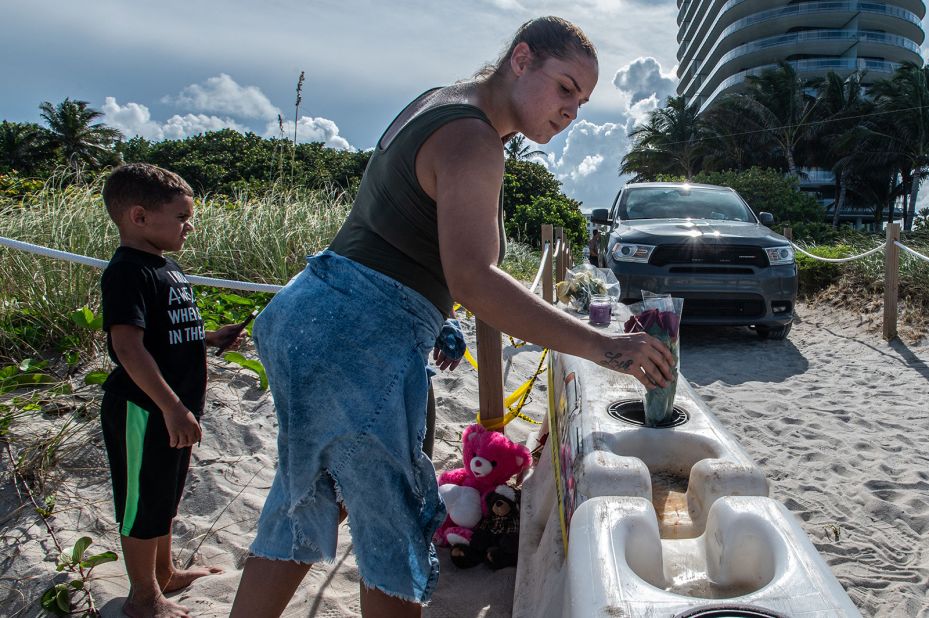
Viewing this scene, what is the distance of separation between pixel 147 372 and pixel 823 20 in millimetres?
65067

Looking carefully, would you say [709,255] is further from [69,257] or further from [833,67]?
[833,67]

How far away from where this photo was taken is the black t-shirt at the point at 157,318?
1.91 m

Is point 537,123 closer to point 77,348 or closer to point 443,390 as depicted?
point 443,390

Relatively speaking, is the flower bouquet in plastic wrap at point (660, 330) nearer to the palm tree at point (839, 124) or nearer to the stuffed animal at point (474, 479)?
the stuffed animal at point (474, 479)

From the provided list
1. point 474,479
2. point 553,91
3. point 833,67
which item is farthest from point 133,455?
point 833,67

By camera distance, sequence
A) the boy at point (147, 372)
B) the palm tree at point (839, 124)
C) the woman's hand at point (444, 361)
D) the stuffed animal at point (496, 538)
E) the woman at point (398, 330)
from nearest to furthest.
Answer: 1. the woman at point (398, 330)
2. the boy at point (147, 372)
3. the woman's hand at point (444, 361)
4. the stuffed animal at point (496, 538)
5. the palm tree at point (839, 124)

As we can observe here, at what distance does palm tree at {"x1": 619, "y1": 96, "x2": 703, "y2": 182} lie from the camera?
4319cm

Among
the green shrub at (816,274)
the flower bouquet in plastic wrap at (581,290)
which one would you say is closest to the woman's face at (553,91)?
the flower bouquet in plastic wrap at (581,290)

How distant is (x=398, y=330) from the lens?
1.42 meters

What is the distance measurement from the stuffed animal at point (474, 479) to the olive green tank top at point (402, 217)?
4.65 ft

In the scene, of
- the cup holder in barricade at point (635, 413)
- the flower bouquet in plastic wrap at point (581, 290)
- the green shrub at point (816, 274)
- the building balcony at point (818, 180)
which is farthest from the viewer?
the building balcony at point (818, 180)

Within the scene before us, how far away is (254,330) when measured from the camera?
1515mm

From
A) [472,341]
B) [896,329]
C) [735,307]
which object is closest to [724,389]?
[735,307]

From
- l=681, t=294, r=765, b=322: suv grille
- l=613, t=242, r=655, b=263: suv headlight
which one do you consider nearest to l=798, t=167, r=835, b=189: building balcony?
l=681, t=294, r=765, b=322: suv grille
